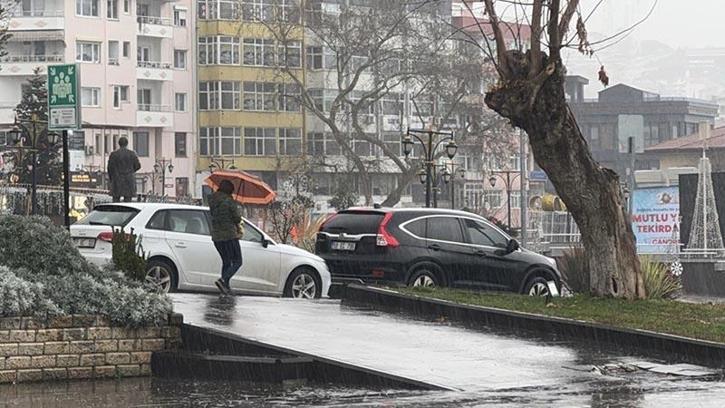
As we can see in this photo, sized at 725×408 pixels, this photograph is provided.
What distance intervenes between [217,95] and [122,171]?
7148 centimetres

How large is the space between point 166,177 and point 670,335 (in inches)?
3269

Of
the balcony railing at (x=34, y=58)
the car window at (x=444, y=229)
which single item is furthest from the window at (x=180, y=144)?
the car window at (x=444, y=229)

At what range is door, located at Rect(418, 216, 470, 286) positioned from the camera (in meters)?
24.8

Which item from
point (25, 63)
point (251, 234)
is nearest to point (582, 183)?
point (251, 234)

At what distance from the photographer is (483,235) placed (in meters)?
25.5

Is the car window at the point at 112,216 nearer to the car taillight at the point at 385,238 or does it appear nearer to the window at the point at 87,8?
the car taillight at the point at 385,238

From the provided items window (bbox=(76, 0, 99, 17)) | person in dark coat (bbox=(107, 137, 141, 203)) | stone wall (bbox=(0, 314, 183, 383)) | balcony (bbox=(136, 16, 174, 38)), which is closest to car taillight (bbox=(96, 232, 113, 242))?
stone wall (bbox=(0, 314, 183, 383))

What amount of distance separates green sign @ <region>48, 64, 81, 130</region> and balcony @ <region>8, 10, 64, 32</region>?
72.1 metres

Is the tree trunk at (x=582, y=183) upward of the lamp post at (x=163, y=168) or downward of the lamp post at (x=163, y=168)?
downward

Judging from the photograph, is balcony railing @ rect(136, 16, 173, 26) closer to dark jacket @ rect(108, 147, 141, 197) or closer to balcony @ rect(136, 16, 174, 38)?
balcony @ rect(136, 16, 174, 38)

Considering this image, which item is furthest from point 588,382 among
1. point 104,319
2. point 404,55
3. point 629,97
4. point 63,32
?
point 629,97

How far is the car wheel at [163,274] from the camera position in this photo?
872 inches

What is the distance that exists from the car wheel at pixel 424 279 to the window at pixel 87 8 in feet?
236

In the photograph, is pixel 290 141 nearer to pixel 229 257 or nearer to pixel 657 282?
pixel 657 282
